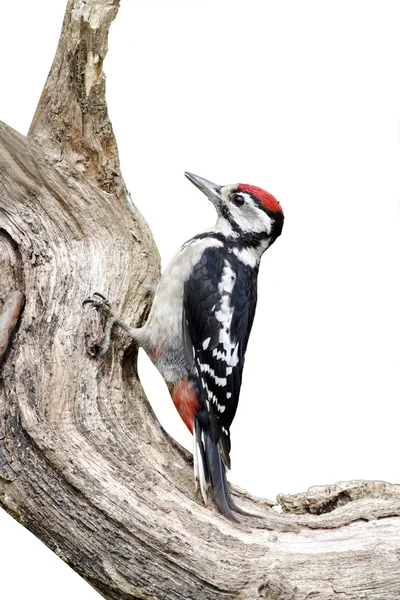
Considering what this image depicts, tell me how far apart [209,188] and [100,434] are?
144 cm

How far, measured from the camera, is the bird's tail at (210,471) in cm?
432

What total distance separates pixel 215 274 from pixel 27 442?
48.9 inches

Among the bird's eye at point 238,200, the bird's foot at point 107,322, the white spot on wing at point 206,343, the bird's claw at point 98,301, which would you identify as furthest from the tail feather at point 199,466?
the bird's eye at point 238,200

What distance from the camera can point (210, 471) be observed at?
4.37 metres

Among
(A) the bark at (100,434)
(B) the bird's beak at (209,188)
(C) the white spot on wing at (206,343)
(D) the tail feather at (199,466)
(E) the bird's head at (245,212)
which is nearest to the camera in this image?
(A) the bark at (100,434)

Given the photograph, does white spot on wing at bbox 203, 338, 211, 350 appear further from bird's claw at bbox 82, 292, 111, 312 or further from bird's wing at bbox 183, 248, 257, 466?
bird's claw at bbox 82, 292, 111, 312

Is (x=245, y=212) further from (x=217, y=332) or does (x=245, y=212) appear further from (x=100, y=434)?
(x=100, y=434)

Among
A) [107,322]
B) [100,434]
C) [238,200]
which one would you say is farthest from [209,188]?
[100,434]

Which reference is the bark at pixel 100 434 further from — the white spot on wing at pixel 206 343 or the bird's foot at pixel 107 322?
the white spot on wing at pixel 206 343

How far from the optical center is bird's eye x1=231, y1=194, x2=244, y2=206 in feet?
15.4

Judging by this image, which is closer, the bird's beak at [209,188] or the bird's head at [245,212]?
the bird's head at [245,212]

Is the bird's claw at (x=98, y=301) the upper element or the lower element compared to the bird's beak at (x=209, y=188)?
lower

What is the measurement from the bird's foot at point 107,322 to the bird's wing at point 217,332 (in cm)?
31

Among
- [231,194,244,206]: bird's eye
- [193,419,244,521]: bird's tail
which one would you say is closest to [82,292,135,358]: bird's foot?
[193,419,244,521]: bird's tail
